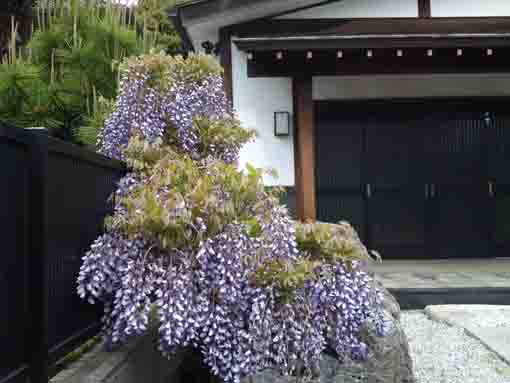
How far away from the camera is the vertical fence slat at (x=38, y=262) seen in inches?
69.1

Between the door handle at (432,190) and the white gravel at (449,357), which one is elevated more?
the door handle at (432,190)

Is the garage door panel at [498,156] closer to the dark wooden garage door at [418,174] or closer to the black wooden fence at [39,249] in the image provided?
the dark wooden garage door at [418,174]

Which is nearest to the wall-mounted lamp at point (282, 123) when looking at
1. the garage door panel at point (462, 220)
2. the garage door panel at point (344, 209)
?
the garage door panel at point (344, 209)

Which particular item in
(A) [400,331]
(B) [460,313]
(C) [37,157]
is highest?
(C) [37,157]

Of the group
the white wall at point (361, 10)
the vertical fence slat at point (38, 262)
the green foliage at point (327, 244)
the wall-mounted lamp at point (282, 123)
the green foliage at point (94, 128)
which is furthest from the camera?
the white wall at point (361, 10)

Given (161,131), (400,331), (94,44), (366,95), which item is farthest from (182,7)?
(400,331)

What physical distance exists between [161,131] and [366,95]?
4.70 meters

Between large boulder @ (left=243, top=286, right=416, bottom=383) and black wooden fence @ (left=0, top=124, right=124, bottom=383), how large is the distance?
86cm

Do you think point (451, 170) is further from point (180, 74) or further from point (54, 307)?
point (54, 307)

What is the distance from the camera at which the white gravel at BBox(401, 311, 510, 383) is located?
330 cm

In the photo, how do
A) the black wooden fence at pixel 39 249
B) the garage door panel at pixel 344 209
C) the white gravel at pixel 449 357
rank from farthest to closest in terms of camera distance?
the garage door panel at pixel 344 209 → the white gravel at pixel 449 357 → the black wooden fence at pixel 39 249

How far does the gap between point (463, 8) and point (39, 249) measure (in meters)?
6.57

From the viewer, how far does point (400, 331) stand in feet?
9.36

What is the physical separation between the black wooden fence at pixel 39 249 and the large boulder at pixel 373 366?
2.82ft
